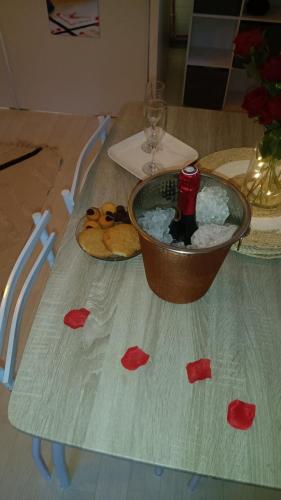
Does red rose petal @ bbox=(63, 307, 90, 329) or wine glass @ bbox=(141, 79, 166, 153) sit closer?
red rose petal @ bbox=(63, 307, 90, 329)

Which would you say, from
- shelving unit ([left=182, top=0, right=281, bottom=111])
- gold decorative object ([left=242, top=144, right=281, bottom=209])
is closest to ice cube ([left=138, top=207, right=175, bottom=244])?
gold decorative object ([left=242, top=144, right=281, bottom=209])

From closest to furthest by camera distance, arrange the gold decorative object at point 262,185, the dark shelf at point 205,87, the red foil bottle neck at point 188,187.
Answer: the red foil bottle neck at point 188,187 → the gold decorative object at point 262,185 → the dark shelf at point 205,87

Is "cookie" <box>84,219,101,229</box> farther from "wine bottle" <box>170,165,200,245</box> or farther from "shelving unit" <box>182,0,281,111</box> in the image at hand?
"shelving unit" <box>182,0,281,111</box>

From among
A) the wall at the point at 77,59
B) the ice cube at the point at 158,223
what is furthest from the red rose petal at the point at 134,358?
the wall at the point at 77,59

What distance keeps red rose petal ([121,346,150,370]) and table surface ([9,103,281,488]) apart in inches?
0.5

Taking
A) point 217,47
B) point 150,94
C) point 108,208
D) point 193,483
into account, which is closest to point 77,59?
point 217,47

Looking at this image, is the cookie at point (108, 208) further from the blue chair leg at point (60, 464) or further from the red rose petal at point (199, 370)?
the blue chair leg at point (60, 464)

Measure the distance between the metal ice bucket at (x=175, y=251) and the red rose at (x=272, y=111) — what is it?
0.18 m

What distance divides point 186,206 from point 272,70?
1.15ft

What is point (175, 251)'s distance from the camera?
622 mm

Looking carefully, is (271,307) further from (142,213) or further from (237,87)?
(237,87)

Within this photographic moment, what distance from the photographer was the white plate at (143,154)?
117cm

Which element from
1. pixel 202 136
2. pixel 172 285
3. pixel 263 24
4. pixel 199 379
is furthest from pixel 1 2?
pixel 199 379

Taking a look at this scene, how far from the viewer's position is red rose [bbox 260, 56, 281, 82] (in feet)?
2.38
